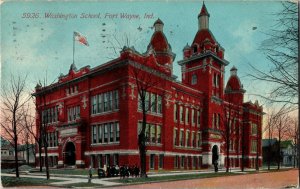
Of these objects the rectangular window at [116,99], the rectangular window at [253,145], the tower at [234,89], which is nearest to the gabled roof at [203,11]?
the tower at [234,89]

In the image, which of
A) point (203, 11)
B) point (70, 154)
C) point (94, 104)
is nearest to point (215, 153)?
point (70, 154)

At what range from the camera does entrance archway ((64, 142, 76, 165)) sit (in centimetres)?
Result: 3020

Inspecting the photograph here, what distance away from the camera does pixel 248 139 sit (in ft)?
120

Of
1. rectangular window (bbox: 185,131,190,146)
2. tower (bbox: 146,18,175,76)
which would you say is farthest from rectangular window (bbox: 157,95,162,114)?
rectangular window (bbox: 185,131,190,146)

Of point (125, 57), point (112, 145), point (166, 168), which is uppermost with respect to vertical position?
point (125, 57)

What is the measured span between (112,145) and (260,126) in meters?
12.0

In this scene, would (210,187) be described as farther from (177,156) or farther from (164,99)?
(177,156)

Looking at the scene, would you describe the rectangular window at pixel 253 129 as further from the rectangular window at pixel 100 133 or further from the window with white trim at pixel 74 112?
the window with white trim at pixel 74 112

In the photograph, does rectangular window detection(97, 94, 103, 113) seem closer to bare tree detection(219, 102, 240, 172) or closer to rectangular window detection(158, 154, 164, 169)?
rectangular window detection(158, 154, 164, 169)

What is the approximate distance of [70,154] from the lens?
3025 centimetres

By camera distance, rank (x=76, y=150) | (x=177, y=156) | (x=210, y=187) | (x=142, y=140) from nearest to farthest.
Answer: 1. (x=210, y=187)
2. (x=142, y=140)
3. (x=76, y=150)
4. (x=177, y=156)

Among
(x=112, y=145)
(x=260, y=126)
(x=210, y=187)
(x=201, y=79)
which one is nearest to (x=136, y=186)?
(x=210, y=187)

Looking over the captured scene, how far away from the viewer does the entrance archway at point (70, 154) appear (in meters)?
30.2

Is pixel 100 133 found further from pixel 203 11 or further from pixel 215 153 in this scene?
pixel 215 153
